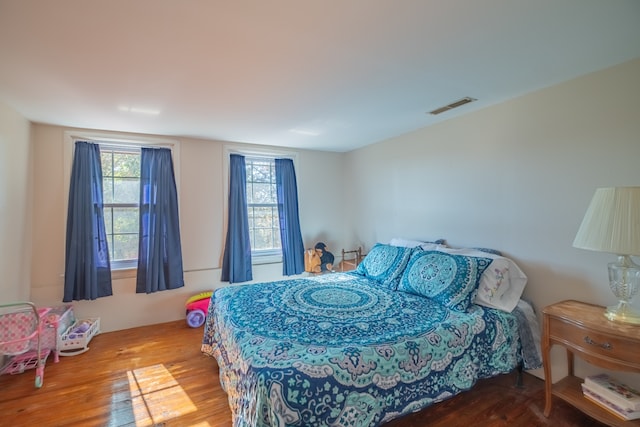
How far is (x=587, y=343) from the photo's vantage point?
1649 millimetres

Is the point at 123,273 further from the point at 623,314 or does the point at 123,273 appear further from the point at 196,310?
the point at 623,314

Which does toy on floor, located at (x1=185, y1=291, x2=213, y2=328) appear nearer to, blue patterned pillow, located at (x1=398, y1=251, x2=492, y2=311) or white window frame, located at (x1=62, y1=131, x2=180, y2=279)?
white window frame, located at (x1=62, y1=131, x2=180, y2=279)

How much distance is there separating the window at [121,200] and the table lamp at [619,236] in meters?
4.27

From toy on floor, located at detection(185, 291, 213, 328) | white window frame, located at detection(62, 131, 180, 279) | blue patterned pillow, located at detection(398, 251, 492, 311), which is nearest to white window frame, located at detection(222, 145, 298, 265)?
white window frame, located at detection(62, 131, 180, 279)

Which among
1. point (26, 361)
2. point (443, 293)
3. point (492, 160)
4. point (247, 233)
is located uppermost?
point (492, 160)

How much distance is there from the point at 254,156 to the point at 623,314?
3966mm

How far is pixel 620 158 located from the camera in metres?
1.87

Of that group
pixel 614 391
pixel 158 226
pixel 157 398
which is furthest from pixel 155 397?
Result: pixel 614 391

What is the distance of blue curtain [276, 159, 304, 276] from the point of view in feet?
13.6

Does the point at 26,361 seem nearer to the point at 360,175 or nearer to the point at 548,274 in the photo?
the point at 360,175

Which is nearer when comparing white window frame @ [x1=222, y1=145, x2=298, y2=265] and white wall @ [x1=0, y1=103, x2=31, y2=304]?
white wall @ [x1=0, y1=103, x2=31, y2=304]

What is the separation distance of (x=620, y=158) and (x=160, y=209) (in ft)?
13.9

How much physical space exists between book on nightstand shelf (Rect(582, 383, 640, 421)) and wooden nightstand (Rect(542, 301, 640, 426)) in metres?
0.02

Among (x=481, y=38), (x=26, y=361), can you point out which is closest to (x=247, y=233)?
(x=26, y=361)
